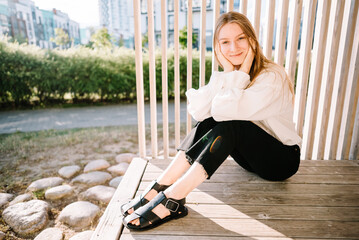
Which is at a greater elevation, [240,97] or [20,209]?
[240,97]

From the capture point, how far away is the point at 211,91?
4.82ft

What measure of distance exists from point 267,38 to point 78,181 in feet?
7.61

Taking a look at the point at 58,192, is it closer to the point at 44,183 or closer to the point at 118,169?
the point at 44,183

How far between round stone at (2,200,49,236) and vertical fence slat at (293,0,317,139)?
2.23m

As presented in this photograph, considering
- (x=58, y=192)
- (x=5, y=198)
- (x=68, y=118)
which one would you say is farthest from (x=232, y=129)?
(x=68, y=118)

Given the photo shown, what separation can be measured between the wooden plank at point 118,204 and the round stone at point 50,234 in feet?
2.15

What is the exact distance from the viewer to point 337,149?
2.11 meters

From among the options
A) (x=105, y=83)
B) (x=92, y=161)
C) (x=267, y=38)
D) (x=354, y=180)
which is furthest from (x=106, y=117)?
(x=354, y=180)

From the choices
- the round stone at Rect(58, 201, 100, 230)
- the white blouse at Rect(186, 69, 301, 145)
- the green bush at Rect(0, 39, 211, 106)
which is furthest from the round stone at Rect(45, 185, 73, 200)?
the green bush at Rect(0, 39, 211, 106)

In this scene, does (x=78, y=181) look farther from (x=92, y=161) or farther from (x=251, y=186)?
(x=251, y=186)

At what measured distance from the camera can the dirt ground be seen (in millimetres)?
2658

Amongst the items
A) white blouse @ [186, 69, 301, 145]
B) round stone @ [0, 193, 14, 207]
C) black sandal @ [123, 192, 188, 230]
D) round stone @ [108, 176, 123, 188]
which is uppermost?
white blouse @ [186, 69, 301, 145]

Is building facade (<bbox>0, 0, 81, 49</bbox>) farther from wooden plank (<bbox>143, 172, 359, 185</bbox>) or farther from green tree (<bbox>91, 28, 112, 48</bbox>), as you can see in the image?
wooden plank (<bbox>143, 172, 359, 185</bbox>)

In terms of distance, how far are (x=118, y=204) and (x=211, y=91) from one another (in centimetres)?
86
